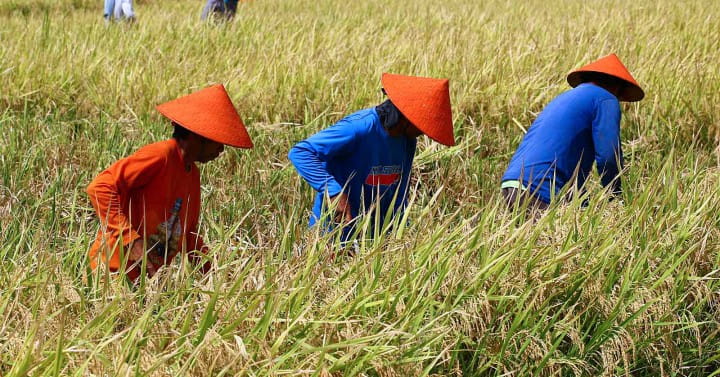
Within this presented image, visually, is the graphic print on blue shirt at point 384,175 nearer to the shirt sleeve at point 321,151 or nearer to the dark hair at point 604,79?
the shirt sleeve at point 321,151

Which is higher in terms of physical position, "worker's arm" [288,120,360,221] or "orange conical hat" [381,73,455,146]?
"orange conical hat" [381,73,455,146]

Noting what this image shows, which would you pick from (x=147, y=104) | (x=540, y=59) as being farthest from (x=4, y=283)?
(x=540, y=59)

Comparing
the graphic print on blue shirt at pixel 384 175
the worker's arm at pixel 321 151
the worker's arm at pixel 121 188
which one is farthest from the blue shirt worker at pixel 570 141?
the worker's arm at pixel 121 188

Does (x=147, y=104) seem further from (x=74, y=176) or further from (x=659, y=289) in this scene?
(x=659, y=289)

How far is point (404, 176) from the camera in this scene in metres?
3.28

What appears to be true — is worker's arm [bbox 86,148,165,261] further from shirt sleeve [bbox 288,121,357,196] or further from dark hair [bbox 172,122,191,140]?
shirt sleeve [bbox 288,121,357,196]

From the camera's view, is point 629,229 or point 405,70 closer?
point 629,229

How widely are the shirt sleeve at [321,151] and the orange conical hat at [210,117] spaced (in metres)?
0.35

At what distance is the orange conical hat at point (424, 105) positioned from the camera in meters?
2.97

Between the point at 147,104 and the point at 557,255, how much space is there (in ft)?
9.60

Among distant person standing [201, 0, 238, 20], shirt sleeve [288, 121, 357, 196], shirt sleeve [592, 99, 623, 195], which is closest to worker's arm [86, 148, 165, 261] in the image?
shirt sleeve [288, 121, 357, 196]

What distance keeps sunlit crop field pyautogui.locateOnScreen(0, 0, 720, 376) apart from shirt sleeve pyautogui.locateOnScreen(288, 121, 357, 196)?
0.14 meters

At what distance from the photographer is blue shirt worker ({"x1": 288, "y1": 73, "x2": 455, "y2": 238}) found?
2986 millimetres

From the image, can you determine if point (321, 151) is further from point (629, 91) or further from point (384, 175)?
point (629, 91)
